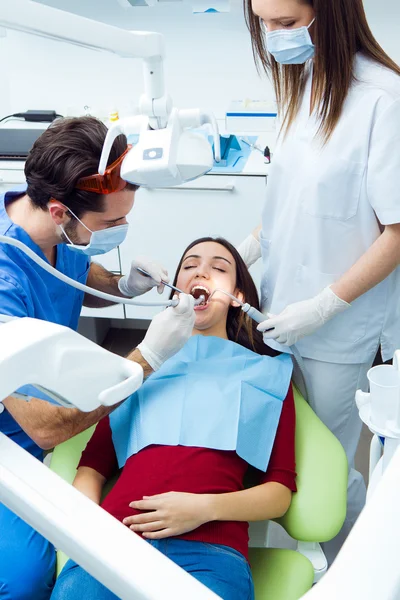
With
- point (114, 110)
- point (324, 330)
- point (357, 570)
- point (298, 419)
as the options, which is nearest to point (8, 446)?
point (357, 570)

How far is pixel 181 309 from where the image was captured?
5.22 feet

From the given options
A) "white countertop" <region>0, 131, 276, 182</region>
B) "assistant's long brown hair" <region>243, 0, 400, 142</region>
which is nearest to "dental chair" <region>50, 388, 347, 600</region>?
"assistant's long brown hair" <region>243, 0, 400, 142</region>

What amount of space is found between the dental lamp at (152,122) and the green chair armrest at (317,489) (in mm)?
791

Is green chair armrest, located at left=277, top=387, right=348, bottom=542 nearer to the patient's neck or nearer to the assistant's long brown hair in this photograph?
the patient's neck

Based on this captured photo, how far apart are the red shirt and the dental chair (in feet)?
0.14

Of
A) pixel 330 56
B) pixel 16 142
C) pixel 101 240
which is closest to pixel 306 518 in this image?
pixel 101 240

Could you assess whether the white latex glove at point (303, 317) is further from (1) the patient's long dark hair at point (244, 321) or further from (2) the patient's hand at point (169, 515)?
(2) the patient's hand at point (169, 515)

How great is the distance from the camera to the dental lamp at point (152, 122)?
0.92 meters

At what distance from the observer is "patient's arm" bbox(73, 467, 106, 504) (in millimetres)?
1514

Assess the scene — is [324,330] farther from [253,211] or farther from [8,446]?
[8,446]

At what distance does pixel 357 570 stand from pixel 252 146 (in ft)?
8.62

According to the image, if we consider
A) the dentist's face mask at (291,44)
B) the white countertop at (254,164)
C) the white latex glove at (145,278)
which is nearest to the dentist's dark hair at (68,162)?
the white latex glove at (145,278)

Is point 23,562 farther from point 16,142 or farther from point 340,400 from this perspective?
point 16,142

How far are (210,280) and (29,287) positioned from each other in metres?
0.53
